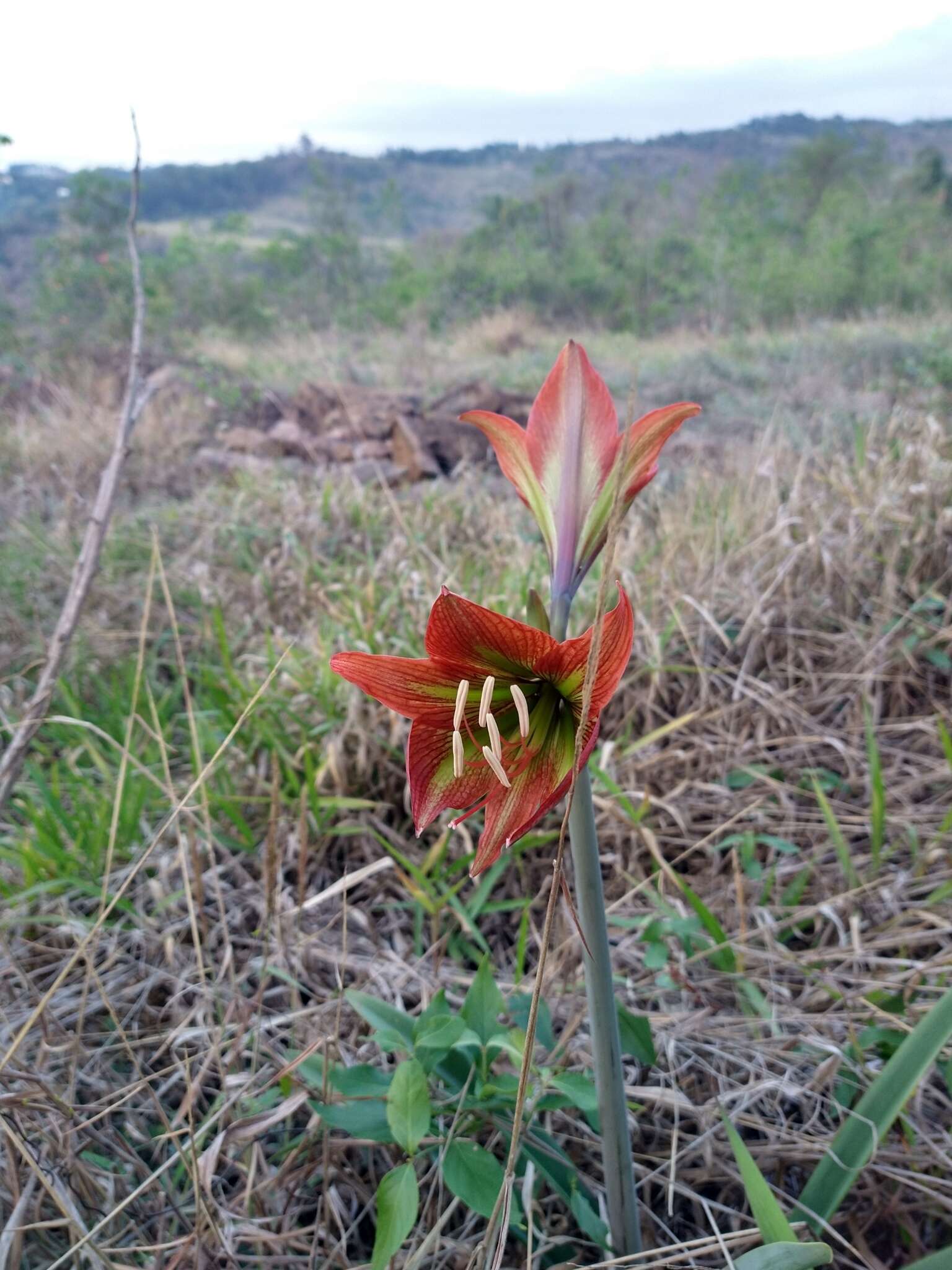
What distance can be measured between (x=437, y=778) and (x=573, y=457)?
330 mm

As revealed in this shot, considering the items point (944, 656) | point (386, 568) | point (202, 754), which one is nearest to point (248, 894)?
point (202, 754)

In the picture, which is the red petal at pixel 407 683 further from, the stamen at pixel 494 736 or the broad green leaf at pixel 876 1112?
the broad green leaf at pixel 876 1112

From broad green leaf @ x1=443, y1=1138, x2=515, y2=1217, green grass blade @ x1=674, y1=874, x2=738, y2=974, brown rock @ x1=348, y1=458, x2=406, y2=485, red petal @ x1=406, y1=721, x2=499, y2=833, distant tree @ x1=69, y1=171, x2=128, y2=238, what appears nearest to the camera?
red petal @ x1=406, y1=721, x2=499, y2=833

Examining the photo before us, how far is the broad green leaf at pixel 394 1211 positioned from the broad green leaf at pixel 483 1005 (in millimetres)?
189

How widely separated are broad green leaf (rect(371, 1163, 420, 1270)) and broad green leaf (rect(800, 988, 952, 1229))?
0.51m

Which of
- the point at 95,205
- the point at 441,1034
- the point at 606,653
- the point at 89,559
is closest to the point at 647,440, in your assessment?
the point at 606,653

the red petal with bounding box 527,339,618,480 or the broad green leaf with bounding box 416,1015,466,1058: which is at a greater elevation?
the red petal with bounding box 527,339,618,480

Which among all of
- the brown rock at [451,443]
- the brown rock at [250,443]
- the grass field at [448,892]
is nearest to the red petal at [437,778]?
the grass field at [448,892]

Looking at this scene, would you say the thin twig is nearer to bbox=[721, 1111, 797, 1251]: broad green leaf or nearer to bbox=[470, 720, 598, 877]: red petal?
bbox=[470, 720, 598, 877]: red petal

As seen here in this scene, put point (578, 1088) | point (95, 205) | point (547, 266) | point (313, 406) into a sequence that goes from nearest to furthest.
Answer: point (578, 1088)
point (313, 406)
point (95, 205)
point (547, 266)

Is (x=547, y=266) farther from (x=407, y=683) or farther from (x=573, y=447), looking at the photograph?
(x=407, y=683)

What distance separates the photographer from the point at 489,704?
62 centimetres

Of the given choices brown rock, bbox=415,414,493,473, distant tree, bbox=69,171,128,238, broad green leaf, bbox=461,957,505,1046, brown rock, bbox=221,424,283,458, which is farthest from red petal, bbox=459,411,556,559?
distant tree, bbox=69,171,128,238

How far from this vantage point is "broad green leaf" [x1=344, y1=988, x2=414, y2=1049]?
3.32 feet
